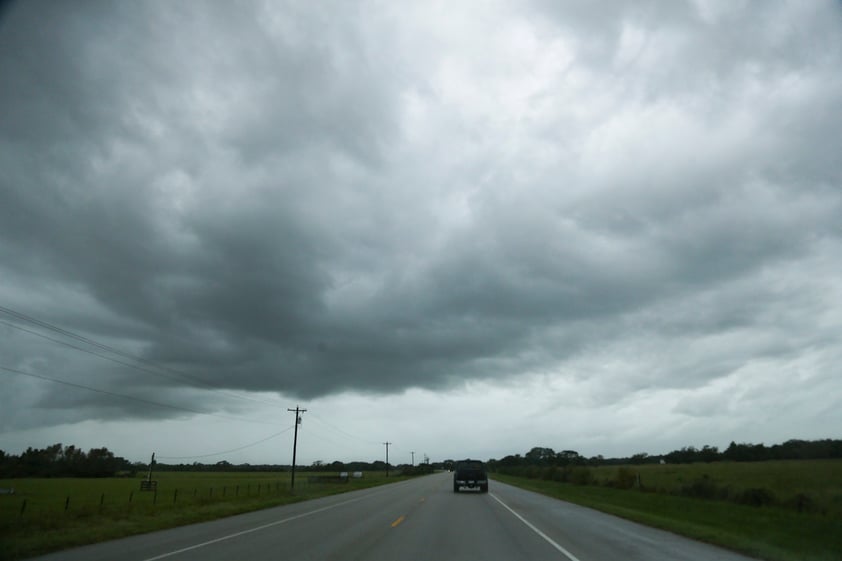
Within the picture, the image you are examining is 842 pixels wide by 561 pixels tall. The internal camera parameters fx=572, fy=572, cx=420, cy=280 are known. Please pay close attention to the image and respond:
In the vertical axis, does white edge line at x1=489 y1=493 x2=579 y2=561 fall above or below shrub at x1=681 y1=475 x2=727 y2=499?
below

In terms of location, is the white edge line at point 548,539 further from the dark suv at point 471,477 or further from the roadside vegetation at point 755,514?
the dark suv at point 471,477

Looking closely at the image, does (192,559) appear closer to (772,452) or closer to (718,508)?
(718,508)

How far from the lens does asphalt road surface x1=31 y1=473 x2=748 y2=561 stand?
12.2 m

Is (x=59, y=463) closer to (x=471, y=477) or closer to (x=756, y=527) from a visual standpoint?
(x=471, y=477)

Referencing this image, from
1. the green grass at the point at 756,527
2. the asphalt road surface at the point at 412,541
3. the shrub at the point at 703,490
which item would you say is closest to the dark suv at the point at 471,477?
the green grass at the point at 756,527

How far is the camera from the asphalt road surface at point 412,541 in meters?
12.2

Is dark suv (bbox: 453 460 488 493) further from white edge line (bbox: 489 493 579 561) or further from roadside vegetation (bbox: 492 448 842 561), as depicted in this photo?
white edge line (bbox: 489 493 579 561)

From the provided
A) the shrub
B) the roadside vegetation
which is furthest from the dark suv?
the shrub

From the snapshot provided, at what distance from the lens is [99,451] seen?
12562 cm

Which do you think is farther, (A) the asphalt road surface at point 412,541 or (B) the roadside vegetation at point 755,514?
(B) the roadside vegetation at point 755,514

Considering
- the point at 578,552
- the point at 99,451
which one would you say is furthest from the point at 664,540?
the point at 99,451

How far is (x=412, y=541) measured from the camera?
14430 mm

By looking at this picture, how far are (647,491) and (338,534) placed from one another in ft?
115

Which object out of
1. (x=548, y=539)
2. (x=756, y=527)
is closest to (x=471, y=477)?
(x=756, y=527)
